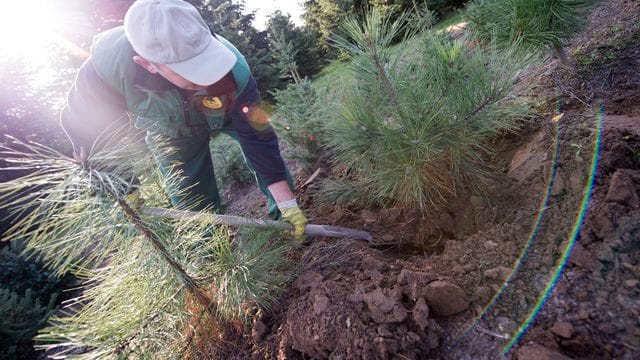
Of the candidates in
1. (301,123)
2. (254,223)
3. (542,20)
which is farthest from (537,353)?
(301,123)

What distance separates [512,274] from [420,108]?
0.76 meters

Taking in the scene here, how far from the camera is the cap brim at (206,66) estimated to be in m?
1.41

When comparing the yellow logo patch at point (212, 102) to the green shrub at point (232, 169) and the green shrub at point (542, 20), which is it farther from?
the green shrub at point (232, 169)

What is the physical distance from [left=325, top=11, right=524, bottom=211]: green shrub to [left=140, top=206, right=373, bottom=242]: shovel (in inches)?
Answer: 10.7

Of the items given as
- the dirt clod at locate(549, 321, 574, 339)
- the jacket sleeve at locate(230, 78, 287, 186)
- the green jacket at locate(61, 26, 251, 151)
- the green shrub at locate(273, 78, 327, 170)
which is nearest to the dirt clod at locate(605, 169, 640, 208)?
the dirt clod at locate(549, 321, 574, 339)

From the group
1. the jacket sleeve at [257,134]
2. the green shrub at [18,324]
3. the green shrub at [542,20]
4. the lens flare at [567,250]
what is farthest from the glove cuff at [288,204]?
the green shrub at [18,324]

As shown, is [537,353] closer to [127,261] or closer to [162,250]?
[162,250]

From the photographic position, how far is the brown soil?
2.98ft

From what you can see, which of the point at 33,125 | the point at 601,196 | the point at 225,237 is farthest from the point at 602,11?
the point at 33,125

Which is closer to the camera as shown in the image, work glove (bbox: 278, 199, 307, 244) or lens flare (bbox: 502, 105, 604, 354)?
lens flare (bbox: 502, 105, 604, 354)

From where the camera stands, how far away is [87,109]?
1651 mm

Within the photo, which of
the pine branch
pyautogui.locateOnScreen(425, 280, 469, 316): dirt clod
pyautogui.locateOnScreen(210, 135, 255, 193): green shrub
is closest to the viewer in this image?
the pine branch

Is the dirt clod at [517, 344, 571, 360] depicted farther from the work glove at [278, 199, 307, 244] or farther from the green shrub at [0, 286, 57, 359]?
the green shrub at [0, 286, 57, 359]

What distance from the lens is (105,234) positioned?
987mm
